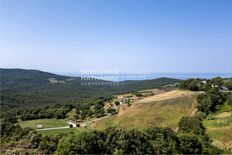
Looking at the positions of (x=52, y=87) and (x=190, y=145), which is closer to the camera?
(x=190, y=145)

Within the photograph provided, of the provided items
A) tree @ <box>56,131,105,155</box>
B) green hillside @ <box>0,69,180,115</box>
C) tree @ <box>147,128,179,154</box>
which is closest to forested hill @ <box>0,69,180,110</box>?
green hillside @ <box>0,69,180,115</box>

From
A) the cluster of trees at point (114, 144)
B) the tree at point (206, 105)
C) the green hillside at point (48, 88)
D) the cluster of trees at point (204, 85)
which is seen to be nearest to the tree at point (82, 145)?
the cluster of trees at point (114, 144)

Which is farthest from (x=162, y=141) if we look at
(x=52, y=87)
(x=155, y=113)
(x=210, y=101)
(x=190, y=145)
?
(x=52, y=87)

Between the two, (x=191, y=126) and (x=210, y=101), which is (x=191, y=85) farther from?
(x=191, y=126)

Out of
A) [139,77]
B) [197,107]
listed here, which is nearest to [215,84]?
[197,107]

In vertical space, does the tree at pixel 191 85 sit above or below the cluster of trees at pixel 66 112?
above

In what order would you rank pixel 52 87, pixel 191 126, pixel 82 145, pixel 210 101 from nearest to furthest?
pixel 82 145 → pixel 191 126 → pixel 210 101 → pixel 52 87

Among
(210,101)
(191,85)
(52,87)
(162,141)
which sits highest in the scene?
(191,85)

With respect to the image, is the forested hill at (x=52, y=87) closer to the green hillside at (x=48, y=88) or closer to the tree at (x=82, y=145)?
the green hillside at (x=48, y=88)

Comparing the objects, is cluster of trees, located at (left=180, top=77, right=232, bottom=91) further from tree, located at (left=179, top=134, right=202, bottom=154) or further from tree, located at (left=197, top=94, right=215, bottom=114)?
tree, located at (left=179, top=134, right=202, bottom=154)
